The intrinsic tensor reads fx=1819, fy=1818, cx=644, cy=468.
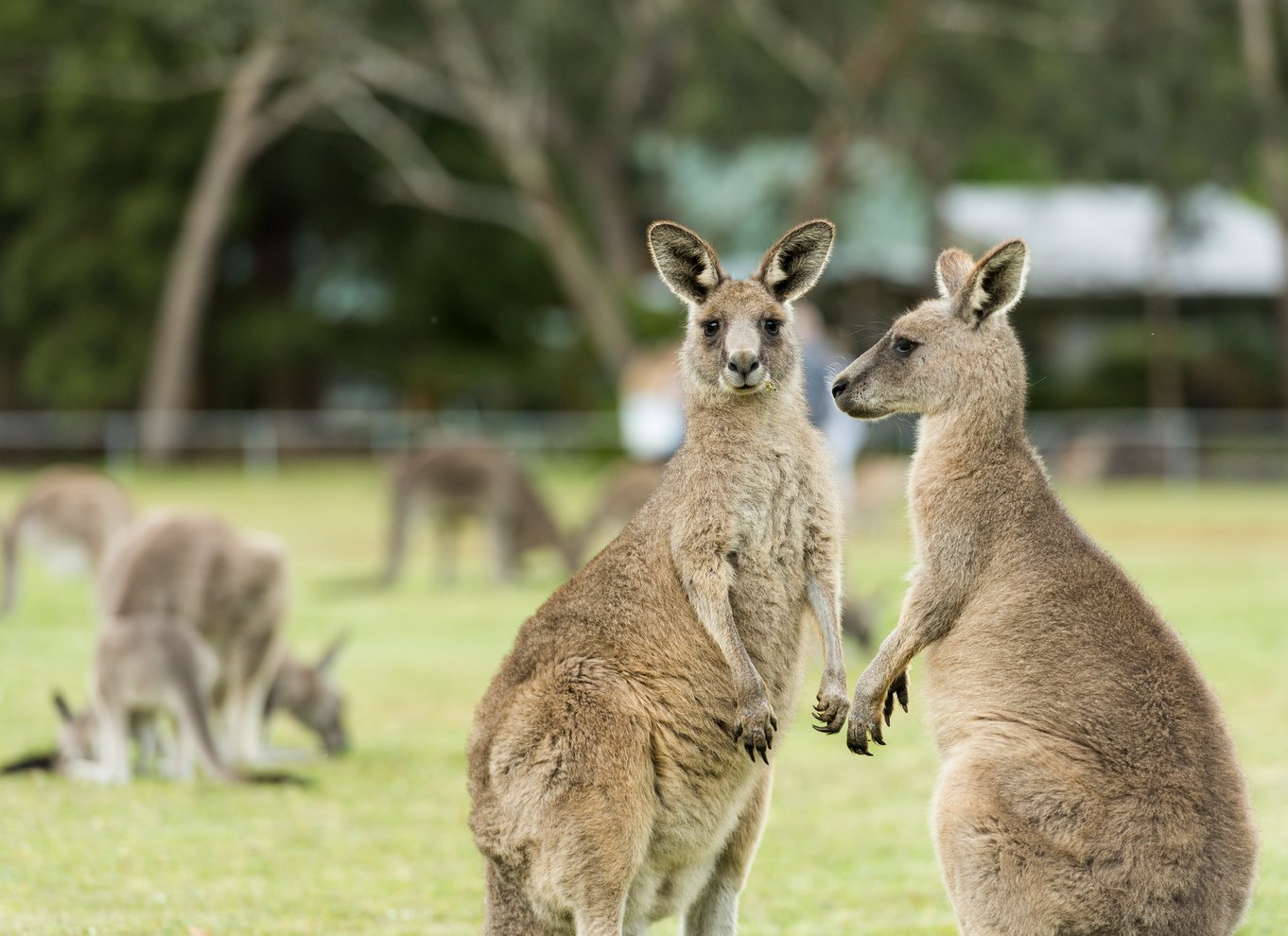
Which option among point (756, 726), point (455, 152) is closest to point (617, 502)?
point (756, 726)

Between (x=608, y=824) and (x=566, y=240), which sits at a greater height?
(x=566, y=240)

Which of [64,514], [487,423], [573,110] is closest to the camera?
[64,514]

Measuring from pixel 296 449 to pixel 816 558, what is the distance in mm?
23180

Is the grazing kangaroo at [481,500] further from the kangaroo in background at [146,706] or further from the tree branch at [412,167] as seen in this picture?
the tree branch at [412,167]

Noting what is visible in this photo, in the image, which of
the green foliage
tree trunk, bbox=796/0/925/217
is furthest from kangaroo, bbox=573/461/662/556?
the green foliage

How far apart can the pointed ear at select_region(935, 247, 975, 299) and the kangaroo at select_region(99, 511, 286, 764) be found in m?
3.36

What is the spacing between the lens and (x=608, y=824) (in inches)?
139

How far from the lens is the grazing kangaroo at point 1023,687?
330 cm

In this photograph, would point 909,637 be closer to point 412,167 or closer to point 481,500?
point 481,500

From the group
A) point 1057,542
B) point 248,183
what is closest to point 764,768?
point 1057,542

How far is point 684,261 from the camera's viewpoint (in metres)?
4.13

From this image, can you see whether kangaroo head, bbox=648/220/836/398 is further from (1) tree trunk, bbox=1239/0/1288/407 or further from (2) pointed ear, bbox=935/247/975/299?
(1) tree trunk, bbox=1239/0/1288/407

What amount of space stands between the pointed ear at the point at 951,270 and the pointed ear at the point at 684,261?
1.69 ft

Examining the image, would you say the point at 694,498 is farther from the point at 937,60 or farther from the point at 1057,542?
the point at 937,60
